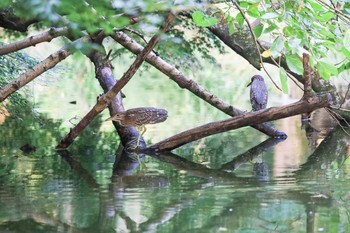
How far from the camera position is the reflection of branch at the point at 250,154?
247 inches

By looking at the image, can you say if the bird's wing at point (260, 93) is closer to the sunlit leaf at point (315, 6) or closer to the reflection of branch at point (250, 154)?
the reflection of branch at point (250, 154)

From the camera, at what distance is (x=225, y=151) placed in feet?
23.4

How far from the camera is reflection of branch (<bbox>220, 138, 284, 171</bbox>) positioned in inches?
247

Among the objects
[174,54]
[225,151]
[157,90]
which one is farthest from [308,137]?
[157,90]

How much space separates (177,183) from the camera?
5.43m

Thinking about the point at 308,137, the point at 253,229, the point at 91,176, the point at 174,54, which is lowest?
the point at 253,229

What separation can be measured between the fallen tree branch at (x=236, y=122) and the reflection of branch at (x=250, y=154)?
30 cm

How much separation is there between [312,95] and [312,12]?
272 cm

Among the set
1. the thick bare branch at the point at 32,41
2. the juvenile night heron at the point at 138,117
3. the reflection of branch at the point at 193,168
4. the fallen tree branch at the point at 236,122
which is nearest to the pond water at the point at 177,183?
the reflection of branch at the point at 193,168

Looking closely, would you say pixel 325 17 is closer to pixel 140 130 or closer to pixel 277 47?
pixel 277 47

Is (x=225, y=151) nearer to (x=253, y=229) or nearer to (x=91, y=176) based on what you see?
(x=91, y=176)

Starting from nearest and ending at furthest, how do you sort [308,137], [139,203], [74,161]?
[139,203], [74,161], [308,137]

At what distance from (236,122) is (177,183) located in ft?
4.89

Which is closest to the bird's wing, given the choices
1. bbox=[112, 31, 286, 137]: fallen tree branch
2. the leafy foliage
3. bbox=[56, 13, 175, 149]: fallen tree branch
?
bbox=[112, 31, 286, 137]: fallen tree branch
